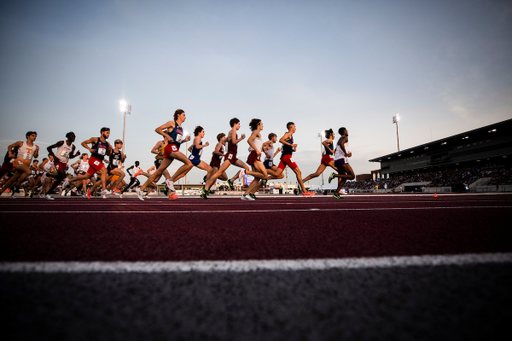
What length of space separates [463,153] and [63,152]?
56.8 m

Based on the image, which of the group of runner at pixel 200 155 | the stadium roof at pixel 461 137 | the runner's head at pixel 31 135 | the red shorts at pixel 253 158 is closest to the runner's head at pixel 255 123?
the group of runner at pixel 200 155

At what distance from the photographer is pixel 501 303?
73 centimetres

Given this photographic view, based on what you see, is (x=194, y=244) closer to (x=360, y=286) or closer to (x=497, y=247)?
(x=360, y=286)

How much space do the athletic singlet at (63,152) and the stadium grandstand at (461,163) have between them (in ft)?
118

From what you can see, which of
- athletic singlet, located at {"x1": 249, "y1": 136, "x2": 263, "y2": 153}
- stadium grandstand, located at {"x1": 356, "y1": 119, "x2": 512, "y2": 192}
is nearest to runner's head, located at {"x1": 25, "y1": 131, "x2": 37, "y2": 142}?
athletic singlet, located at {"x1": 249, "y1": 136, "x2": 263, "y2": 153}

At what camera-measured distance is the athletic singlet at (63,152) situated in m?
8.87

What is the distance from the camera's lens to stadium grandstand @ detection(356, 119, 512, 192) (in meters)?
36.1

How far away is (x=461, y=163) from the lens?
47562mm

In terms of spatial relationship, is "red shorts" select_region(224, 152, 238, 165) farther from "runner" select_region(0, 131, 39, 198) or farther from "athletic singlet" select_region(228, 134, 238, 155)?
"runner" select_region(0, 131, 39, 198)

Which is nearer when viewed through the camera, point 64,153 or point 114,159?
point 64,153

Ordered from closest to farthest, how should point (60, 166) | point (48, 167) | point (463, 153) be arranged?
point (60, 166) < point (48, 167) < point (463, 153)

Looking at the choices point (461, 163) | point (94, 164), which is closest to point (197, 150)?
point (94, 164)

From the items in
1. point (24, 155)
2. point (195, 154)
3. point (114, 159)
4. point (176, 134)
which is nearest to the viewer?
point (176, 134)

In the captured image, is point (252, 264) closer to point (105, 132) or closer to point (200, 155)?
point (200, 155)
